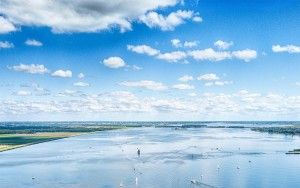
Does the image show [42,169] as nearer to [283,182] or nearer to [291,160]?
[283,182]

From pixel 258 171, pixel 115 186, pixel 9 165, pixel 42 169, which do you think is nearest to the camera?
pixel 115 186

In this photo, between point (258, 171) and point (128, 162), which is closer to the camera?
point (258, 171)

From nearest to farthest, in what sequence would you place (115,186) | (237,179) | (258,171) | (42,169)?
(115,186)
(237,179)
(258,171)
(42,169)

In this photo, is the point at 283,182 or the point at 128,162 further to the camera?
the point at 128,162

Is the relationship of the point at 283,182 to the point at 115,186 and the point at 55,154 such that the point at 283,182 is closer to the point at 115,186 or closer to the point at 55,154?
the point at 115,186

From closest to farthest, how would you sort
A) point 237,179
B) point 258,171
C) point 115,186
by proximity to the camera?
point 115,186
point 237,179
point 258,171

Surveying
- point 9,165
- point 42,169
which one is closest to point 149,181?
point 42,169

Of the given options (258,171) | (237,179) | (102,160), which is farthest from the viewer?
(102,160)

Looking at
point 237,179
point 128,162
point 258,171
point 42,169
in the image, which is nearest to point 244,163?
point 258,171

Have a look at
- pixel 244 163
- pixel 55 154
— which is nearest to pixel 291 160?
pixel 244 163
